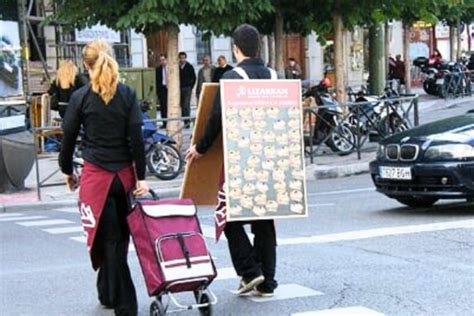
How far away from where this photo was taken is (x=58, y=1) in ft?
54.1

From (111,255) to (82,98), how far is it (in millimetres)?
1030

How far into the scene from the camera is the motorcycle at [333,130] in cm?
1678

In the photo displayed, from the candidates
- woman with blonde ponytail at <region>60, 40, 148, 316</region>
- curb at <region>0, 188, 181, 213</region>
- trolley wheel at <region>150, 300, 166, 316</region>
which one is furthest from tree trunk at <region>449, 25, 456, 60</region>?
trolley wheel at <region>150, 300, 166, 316</region>

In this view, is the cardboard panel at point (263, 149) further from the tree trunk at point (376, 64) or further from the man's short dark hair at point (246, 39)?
the tree trunk at point (376, 64)

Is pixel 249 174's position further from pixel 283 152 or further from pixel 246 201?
pixel 283 152

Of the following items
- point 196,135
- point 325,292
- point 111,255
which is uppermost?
point 196,135

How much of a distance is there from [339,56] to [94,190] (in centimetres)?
1438

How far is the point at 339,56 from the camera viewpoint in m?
20.0

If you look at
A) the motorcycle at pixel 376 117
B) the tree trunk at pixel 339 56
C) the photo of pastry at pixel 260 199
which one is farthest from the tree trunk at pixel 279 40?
the photo of pastry at pixel 260 199

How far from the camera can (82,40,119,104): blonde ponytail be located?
19.9ft

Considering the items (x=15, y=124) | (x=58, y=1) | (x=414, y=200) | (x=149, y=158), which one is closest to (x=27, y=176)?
(x=15, y=124)

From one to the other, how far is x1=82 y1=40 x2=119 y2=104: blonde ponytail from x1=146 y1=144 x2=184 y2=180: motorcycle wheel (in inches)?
343

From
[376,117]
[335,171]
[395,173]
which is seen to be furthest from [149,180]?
[395,173]

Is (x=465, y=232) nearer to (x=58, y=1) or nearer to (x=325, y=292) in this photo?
(x=325, y=292)
